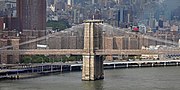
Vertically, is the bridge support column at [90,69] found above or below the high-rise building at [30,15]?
below

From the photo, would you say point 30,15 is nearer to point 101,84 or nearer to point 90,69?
point 90,69

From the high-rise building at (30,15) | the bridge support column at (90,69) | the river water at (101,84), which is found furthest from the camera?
the high-rise building at (30,15)

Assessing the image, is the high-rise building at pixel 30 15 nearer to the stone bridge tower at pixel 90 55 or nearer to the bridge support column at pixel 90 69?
the stone bridge tower at pixel 90 55

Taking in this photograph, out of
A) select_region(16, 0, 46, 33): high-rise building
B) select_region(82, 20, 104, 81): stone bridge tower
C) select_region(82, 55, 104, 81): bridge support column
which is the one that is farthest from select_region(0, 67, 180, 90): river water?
select_region(16, 0, 46, 33): high-rise building

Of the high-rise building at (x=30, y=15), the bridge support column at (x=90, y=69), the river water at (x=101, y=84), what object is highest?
the high-rise building at (x=30, y=15)

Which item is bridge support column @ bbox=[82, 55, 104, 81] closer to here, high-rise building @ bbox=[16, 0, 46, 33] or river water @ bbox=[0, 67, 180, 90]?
river water @ bbox=[0, 67, 180, 90]

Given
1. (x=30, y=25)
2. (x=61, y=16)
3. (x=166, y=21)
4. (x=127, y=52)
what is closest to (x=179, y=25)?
(x=166, y=21)

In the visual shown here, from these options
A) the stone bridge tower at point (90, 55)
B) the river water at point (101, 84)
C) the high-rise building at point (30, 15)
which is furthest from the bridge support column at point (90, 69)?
the high-rise building at point (30, 15)

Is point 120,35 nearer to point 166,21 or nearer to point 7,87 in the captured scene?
point 7,87

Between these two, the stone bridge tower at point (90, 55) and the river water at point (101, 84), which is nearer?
the river water at point (101, 84)

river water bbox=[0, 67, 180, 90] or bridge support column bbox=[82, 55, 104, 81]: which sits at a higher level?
bridge support column bbox=[82, 55, 104, 81]
